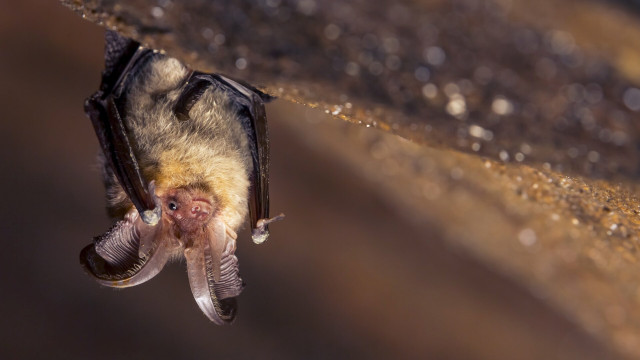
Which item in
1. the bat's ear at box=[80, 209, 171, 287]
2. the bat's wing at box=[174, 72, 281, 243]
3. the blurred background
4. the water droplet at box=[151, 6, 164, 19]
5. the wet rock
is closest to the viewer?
the wet rock

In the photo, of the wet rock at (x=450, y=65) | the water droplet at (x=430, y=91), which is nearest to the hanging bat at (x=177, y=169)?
the wet rock at (x=450, y=65)

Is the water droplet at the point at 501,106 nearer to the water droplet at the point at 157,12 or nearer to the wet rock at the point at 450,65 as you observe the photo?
the wet rock at the point at 450,65

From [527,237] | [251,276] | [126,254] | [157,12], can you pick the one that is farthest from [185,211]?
[527,237]

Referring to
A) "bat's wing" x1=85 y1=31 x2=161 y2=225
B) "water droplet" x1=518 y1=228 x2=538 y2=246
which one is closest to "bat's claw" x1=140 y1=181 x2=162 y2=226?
"bat's wing" x1=85 y1=31 x2=161 y2=225

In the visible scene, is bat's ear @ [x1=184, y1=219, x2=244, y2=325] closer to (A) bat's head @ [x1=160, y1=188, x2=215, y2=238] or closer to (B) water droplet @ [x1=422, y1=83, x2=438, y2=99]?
(A) bat's head @ [x1=160, y1=188, x2=215, y2=238]

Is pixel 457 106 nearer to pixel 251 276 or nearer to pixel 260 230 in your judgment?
pixel 260 230
